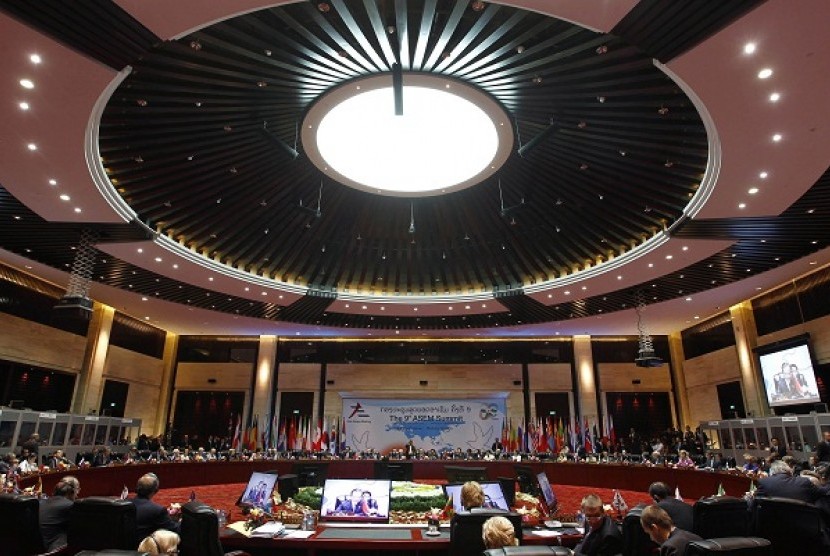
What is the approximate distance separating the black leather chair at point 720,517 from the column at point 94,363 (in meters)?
17.0

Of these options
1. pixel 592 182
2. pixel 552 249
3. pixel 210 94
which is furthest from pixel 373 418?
pixel 210 94

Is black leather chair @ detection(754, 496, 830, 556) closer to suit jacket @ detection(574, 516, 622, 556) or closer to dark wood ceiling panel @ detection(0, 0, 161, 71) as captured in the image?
suit jacket @ detection(574, 516, 622, 556)

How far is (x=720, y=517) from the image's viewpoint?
429cm

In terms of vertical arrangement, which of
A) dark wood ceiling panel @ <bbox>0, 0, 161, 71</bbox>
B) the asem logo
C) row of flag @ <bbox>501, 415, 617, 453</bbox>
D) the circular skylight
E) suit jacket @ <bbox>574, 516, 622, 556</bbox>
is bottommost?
suit jacket @ <bbox>574, 516, 622, 556</bbox>

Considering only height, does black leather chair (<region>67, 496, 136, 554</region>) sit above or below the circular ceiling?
below

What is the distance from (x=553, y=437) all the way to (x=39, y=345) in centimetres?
1609

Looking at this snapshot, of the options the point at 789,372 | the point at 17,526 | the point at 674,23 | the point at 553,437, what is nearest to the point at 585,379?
the point at 553,437

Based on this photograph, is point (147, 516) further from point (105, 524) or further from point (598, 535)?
point (598, 535)

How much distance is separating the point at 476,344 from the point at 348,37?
55.2ft

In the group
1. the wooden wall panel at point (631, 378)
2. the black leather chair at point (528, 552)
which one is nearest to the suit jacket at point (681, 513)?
the black leather chair at point (528, 552)

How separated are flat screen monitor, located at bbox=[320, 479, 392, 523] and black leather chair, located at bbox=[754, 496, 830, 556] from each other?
11.3ft

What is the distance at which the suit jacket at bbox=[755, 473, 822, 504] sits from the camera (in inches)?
209

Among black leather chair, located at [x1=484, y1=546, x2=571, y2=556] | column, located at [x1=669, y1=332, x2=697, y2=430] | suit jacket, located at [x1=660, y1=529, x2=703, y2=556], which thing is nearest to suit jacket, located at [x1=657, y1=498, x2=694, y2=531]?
suit jacket, located at [x1=660, y1=529, x2=703, y2=556]

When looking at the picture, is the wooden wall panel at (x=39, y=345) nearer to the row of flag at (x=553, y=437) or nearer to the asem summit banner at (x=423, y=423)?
the asem summit banner at (x=423, y=423)
